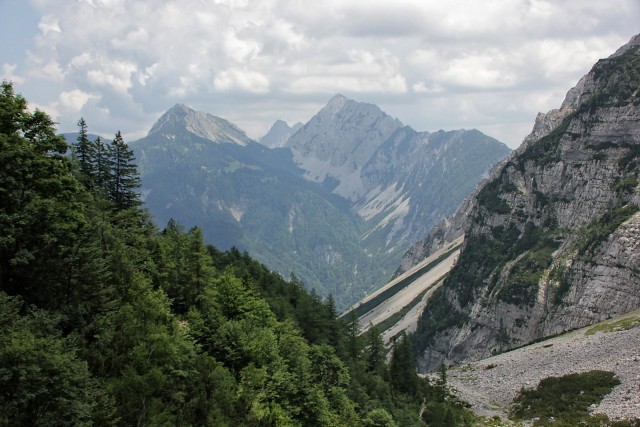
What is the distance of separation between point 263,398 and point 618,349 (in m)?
83.2

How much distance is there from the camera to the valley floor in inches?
3073

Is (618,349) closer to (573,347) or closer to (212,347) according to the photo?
(573,347)

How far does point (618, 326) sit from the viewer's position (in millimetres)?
112250

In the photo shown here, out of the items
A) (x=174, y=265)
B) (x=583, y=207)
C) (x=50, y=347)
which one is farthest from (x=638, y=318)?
(x=50, y=347)

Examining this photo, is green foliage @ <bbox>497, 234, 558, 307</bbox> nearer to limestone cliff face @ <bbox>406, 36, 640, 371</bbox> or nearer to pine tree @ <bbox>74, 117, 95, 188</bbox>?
limestone cliff face @ <bbox>406, 36, 640, 371</bbox>

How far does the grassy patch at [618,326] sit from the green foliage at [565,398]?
80.1 ft

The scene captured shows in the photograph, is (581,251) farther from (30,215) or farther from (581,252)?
(30,215)

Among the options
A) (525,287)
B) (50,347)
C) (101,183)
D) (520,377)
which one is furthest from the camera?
(525,287)

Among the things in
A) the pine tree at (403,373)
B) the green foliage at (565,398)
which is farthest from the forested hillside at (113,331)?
the green foliage at (565,398)

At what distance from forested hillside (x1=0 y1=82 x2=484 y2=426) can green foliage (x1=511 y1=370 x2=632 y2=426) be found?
37.5 metres

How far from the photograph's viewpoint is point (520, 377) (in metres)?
106

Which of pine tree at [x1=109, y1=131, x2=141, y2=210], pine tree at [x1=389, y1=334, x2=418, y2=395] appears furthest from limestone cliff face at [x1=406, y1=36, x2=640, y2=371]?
pine tree at [x1=109, y1=131, x2=141, y2=210]

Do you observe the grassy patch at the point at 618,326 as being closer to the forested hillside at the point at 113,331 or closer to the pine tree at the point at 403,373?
the pine tree at the point at 403,373

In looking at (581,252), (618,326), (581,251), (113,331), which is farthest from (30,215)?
(581,251)
